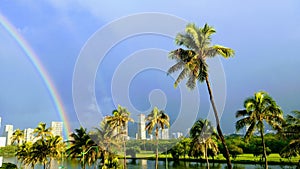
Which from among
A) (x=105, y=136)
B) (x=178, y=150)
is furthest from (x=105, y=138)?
Answer: (x=178, y=150)

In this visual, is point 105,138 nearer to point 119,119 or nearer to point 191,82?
point 119,119

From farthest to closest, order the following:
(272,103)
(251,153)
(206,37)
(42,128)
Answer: (251,153) → (42,128) → (272,103) → (206,37)

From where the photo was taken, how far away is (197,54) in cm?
2169

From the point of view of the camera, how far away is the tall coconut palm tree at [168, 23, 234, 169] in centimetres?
2153

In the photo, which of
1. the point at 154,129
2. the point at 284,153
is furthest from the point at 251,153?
the point at 284,153

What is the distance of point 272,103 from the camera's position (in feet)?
86.8

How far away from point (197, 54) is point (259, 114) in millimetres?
9703

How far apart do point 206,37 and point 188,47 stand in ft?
5.21

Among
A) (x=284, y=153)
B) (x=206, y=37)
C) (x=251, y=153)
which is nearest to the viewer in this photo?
(x=206, y=37)

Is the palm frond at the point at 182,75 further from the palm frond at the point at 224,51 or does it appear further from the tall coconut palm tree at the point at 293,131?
the tall coconut palm tree at the point at 293,131

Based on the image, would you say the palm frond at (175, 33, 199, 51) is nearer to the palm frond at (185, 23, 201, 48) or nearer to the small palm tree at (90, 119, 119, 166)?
the palm frond at (185, 23, 201, 48)

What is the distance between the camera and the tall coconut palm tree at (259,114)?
2620cm

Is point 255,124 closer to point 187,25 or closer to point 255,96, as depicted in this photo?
point 255,96

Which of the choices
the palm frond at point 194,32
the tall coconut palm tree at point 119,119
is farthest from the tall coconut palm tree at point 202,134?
the palm frond at point 194,32
